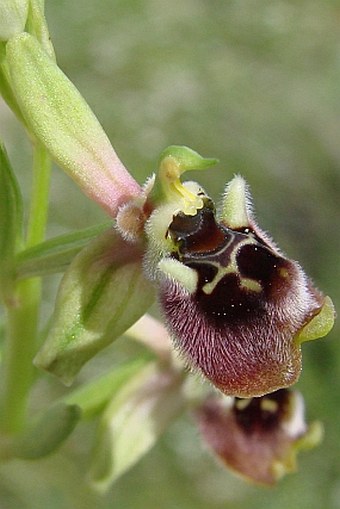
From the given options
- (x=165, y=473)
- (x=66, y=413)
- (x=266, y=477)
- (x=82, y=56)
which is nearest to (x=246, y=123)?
(x=82, y=56)

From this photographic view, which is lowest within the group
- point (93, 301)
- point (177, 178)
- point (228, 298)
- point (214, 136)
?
point (214, 136)

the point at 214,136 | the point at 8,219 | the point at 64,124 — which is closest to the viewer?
the point at 64,124

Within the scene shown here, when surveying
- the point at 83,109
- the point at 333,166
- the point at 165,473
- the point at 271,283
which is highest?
the point at 83,109

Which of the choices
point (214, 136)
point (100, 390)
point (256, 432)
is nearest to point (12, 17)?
point (100, 390)

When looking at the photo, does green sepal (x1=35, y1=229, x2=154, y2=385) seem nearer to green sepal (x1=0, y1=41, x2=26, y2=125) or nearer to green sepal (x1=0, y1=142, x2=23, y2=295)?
green sepal (x1=0, y1=142, x2=23, y2=295)

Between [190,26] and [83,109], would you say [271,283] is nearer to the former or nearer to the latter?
[83,109]

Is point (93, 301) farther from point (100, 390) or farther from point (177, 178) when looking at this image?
point (100, 390)
